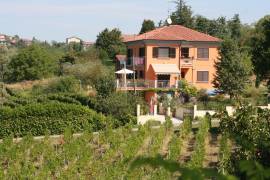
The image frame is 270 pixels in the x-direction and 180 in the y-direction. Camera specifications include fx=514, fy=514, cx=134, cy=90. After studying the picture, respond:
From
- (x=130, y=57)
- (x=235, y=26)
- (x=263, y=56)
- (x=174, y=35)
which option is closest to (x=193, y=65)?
(x=174, y=35)

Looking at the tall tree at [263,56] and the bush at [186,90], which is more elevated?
the tall tree at [263,56]

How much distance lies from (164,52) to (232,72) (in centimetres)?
637

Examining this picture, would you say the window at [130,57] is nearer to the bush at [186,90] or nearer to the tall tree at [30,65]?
the bush at [186,90]

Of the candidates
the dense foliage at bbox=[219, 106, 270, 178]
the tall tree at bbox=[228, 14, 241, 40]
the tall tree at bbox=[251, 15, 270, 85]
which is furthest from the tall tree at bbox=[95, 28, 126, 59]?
the dense foliage at bbox=[219, 106, 270, 178]

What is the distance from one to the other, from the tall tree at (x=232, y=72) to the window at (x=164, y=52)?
4.19 m

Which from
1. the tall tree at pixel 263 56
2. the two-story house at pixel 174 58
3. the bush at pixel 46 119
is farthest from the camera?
the two-story house at pixel 174 58

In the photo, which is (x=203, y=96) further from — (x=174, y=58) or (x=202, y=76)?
(x=174, y=58)

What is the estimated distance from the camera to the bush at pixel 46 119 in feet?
87.9

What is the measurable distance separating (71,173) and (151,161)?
14937mm

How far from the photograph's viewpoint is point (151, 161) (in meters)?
2.07

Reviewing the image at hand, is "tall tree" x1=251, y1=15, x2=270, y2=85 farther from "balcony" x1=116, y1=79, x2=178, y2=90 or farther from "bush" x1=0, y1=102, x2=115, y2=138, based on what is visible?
"balcony" x1=116, y1=79, x2=178, y2=90

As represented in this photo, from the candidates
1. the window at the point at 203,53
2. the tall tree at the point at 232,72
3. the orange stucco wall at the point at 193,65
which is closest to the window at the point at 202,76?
the orange stucco wall at the point at 193,65

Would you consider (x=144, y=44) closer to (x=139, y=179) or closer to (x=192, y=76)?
(x=192, y=76)

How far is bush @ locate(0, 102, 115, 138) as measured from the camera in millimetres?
26781
